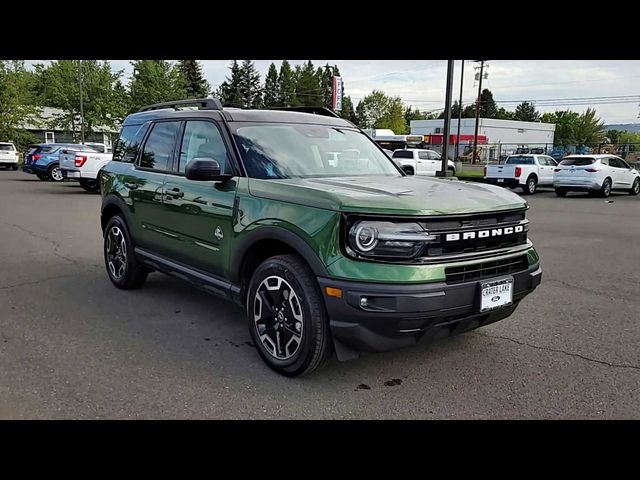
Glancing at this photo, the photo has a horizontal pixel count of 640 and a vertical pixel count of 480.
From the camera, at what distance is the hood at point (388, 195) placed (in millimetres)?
3223

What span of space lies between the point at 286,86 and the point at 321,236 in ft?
264

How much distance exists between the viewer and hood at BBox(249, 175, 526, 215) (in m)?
3.22

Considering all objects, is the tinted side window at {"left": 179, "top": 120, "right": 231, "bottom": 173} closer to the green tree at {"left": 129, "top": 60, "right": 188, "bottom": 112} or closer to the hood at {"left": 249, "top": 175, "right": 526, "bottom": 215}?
the hood at {"left": 249, "top": 175, "right": 526, "bottom": 215}

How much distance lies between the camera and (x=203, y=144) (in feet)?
15.1

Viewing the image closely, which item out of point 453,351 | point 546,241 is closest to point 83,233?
point 453,351

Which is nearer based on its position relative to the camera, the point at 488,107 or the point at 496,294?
the point at 496,294

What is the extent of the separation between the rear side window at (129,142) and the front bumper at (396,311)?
3.37 metres

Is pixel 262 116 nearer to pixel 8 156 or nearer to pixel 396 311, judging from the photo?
pixel 396 311

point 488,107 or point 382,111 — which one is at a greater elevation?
point 488,107

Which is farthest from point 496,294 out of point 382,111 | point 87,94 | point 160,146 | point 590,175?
point 382,111

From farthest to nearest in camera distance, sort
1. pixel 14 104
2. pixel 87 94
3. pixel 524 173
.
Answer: pixel 87 94 → pixel 14 104 → pixel 524 173

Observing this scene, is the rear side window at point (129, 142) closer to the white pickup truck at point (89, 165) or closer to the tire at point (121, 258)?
the tire at point (121, 258)

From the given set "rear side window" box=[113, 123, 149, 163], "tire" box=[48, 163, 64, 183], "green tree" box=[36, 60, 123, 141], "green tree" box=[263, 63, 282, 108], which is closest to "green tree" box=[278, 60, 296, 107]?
"green tree" box=[263, 63, 282, 108]
